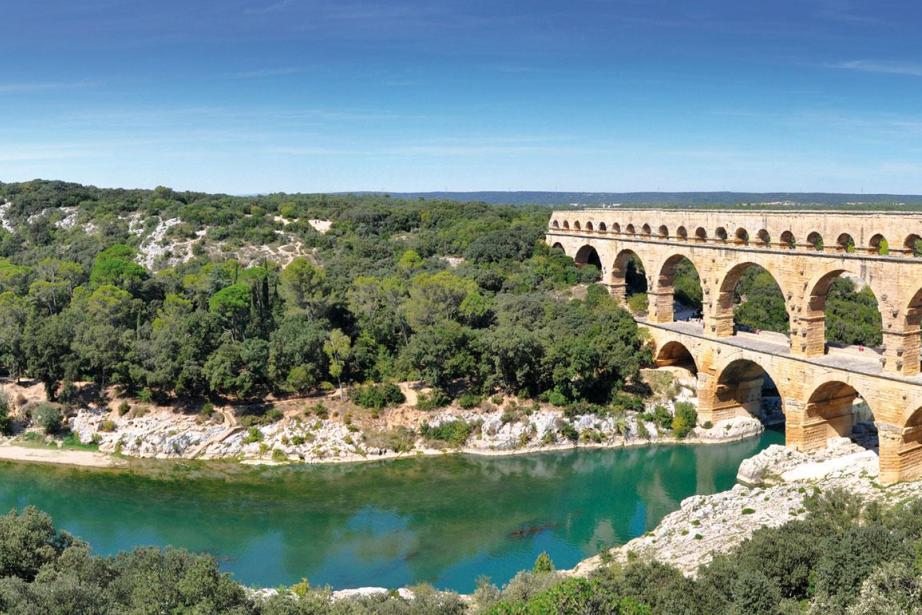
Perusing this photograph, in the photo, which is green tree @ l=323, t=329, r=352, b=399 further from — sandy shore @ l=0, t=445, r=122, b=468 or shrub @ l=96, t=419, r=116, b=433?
shrub @ l=96, t=419, r=116, b=433

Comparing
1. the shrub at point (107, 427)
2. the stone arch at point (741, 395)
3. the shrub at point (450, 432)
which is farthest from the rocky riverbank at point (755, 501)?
the shrub at point (107, 427)

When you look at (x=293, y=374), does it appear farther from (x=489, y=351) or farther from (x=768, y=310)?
(x=768, y=310)

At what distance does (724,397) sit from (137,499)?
23.4 m

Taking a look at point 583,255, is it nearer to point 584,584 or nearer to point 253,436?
point 253,436

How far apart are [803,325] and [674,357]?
8661 millimetres

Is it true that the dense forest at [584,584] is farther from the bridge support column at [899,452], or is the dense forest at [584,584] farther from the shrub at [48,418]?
the shrub at [48,418]

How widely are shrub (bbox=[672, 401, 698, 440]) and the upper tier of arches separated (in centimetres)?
718

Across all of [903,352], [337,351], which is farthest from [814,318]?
[337,351]

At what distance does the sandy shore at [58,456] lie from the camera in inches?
1166

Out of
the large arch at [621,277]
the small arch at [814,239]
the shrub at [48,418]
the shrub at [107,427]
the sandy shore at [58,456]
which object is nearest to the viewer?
the sandy shore at [58,456]

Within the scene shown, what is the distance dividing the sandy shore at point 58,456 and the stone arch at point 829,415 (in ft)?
86.7

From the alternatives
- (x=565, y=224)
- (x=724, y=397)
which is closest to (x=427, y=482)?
(x=724, y=397)

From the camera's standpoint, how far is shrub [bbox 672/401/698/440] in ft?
102

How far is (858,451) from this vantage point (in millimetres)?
26734
